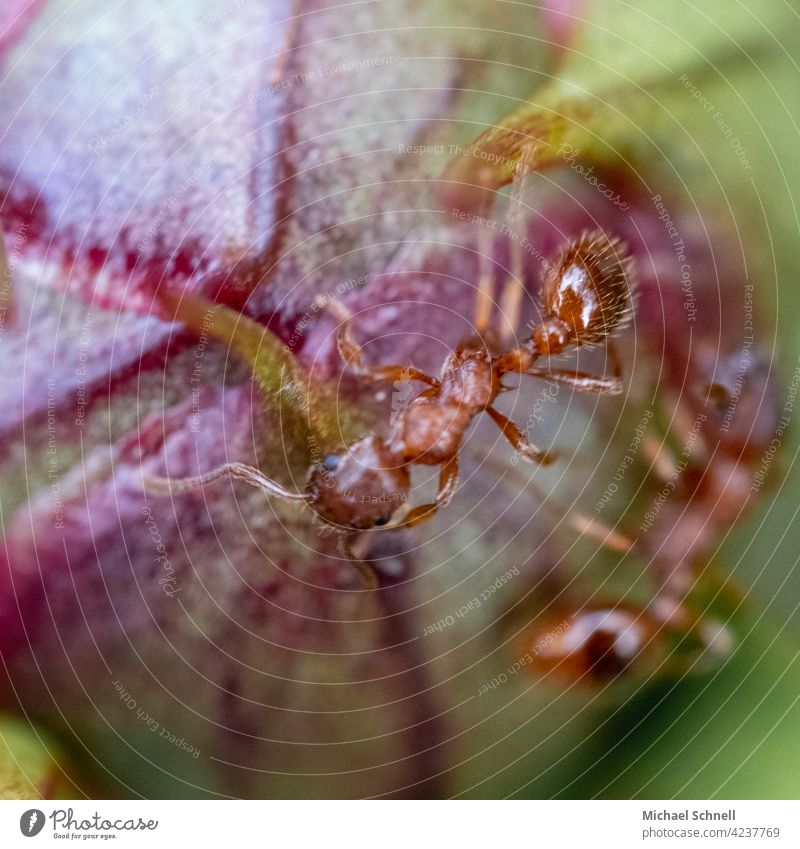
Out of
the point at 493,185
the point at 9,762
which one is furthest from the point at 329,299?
the point at 9,762

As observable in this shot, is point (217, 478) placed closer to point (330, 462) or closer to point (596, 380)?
point (330, 462)

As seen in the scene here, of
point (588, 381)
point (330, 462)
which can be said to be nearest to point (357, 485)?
point (330, 462)

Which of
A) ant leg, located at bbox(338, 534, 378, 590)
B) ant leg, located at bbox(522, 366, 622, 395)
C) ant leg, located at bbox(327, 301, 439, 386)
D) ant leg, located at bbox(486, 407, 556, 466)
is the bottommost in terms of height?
ant leg, located at bbox(338, 534, 378, 590)

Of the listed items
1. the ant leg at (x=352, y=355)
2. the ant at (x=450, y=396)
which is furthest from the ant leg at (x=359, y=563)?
the ant leg at (x=352, y=355)

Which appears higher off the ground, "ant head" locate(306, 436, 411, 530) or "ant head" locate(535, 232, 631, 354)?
"ant head" locate(535, 232, 631, 354)

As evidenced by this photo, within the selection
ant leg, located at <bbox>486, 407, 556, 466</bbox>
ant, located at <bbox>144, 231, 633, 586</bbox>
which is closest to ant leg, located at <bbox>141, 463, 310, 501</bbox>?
ant, located at <bbox>144, 231, 633, 586</bbox>

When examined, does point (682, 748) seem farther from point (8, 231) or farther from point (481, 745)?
point (8, 231)

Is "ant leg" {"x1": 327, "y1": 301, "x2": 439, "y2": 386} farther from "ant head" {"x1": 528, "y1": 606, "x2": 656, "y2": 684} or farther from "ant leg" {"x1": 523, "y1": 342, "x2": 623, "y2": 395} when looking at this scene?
"ant head" {"x1": 528, "y1": 606, "x2": 656, "y2": 684}
